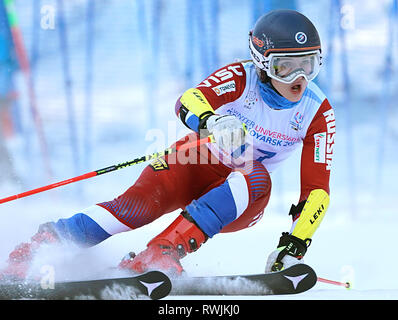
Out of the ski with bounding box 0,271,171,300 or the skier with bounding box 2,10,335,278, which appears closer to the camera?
the ski with bounding box 0,271,171,300

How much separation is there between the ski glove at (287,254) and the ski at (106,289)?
1.99 ft

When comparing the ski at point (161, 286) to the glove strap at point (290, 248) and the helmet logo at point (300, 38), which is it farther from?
the helmet logo at point (300, 38)

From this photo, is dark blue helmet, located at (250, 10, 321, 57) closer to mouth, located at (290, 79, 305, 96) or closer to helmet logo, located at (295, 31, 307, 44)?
helmet logo, located at (295, 31, 307, 44)

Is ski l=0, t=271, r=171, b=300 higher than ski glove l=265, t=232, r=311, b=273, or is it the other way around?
ski l=0, t=271, r=171, b=300

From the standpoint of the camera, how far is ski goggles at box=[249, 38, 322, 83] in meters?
3.20

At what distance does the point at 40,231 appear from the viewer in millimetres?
3266

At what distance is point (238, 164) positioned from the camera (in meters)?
3.57

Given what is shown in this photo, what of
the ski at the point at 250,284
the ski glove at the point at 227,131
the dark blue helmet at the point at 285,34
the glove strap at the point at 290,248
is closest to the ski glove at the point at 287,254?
the glove strap at the point at 290,248

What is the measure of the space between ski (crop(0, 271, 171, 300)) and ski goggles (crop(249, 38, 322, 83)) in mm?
1113

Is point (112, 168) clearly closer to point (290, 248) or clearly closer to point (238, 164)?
point (238, 164)

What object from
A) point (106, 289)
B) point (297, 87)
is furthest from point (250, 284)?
point (297, 87)

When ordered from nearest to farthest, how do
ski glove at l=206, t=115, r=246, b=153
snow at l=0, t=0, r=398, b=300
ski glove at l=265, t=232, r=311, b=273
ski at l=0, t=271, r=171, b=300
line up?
1. ski at l=0, t=271, r=171, b=300
2. ski glove at l=206, t=115, r=246, b=153
3. ski glove at l=265, t=232, r=311, b=273
4. snow at l=0, t=0, r=398, b=300

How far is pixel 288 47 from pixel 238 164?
2.24 feet

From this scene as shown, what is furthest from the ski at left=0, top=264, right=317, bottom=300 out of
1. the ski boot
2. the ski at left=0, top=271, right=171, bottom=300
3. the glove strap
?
the glove strap
